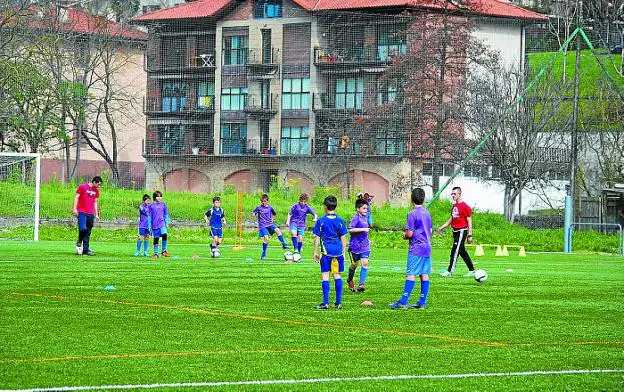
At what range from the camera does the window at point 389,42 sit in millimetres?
68312

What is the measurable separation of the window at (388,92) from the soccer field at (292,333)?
136 ft

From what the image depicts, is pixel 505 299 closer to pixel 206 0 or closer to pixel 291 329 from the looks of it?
pixel 291 329

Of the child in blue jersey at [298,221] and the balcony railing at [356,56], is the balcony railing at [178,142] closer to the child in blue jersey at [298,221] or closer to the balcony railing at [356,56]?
the balcony railing at [356,56]

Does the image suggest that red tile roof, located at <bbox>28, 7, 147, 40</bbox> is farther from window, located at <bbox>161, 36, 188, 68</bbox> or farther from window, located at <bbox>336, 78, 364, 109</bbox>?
window, located at <bbox>336, 78, 364, 109</bbox>

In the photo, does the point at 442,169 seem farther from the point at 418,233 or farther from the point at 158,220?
Result: the point at 418,233

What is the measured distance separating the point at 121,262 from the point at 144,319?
13.9 m

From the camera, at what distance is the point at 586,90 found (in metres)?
71.6

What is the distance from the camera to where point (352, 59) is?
7000 cm

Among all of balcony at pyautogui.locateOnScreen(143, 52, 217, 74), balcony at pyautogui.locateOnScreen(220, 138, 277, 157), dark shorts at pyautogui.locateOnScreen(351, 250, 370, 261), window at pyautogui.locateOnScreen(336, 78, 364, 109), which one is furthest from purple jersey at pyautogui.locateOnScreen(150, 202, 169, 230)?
balcony at pyautogui.locateOnScreen(143, 52, 217, 74)

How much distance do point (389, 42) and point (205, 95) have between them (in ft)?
41.4

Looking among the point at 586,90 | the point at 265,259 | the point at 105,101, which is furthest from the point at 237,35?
the point at 265,259

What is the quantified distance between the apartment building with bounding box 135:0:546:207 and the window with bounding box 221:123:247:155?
0.21 feet

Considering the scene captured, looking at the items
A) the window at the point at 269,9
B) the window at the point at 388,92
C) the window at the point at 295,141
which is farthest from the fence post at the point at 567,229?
the window at the point at 269,9

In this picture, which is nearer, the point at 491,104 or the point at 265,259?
the point at 265,259
